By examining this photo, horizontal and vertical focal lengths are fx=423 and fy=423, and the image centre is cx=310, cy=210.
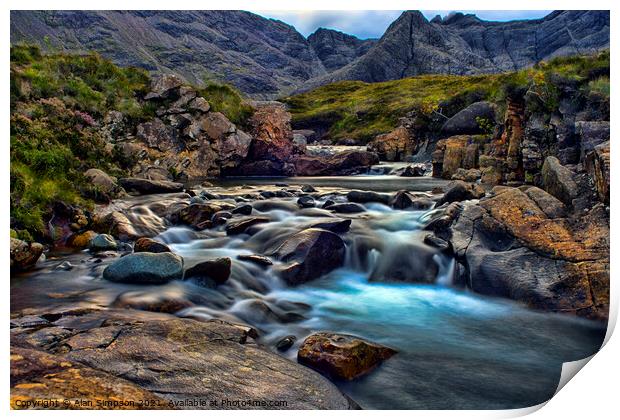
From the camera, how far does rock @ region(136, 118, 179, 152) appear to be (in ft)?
46.3

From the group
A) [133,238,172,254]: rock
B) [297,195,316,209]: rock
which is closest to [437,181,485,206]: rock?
[297,195,316,209]: rock

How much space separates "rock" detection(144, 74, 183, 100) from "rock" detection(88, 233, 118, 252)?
10.4 metres

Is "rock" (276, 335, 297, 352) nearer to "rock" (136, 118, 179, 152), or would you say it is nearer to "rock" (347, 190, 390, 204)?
"rock" (347, 190, 390, 204)

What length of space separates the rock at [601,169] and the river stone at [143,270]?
481cm

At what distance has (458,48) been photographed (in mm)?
52562

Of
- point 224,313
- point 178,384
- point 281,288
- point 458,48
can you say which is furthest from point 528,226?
point 458,48

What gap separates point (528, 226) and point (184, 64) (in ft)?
28.9

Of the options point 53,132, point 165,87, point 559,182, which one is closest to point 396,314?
point 559,182

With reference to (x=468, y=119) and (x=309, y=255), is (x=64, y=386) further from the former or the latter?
(x=468, y=119)

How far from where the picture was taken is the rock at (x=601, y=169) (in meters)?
4.57

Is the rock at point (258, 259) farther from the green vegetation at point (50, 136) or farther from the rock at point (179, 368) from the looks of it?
the green vegetation at point (50, 136)
